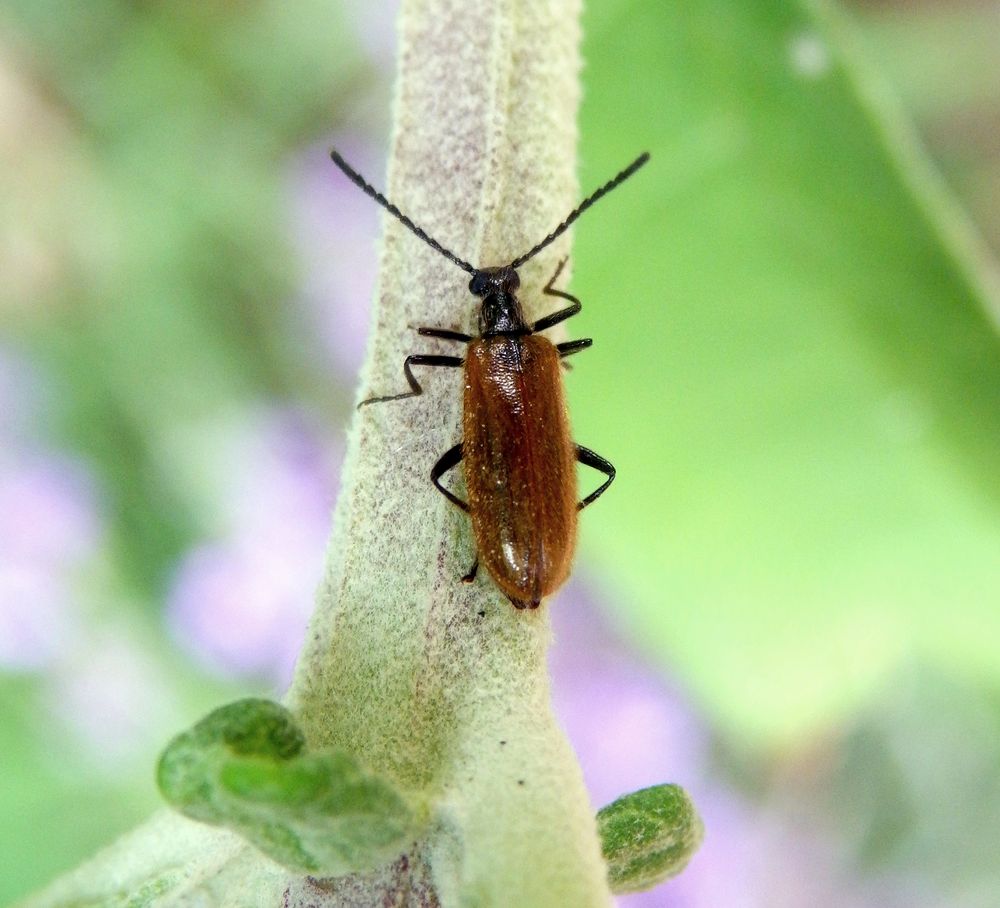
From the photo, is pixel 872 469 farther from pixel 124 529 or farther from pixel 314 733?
pixel 124 529

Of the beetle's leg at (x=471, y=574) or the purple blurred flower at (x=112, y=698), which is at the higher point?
the purple blurred flower at (x=112, y=698)

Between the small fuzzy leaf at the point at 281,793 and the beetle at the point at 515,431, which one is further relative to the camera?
the beetle at the point at 515,431

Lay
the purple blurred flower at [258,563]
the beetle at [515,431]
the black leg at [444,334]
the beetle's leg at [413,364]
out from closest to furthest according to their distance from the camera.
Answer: the beetle's leg at [413,364] < the black leg at [444,334] < the beetle at [515,431] < the purple blurred flower at [258,563]

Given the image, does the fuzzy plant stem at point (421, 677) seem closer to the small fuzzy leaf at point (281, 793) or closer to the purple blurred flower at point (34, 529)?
the small fuzzy leaf at point (281, 793)

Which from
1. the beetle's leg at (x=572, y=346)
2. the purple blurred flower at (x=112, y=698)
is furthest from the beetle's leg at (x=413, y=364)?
the purple blurred flower at (x=112, y=698)

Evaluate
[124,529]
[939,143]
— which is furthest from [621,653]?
[939,143]

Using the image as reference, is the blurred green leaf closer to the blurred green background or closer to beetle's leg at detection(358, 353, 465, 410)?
the blurred green background
